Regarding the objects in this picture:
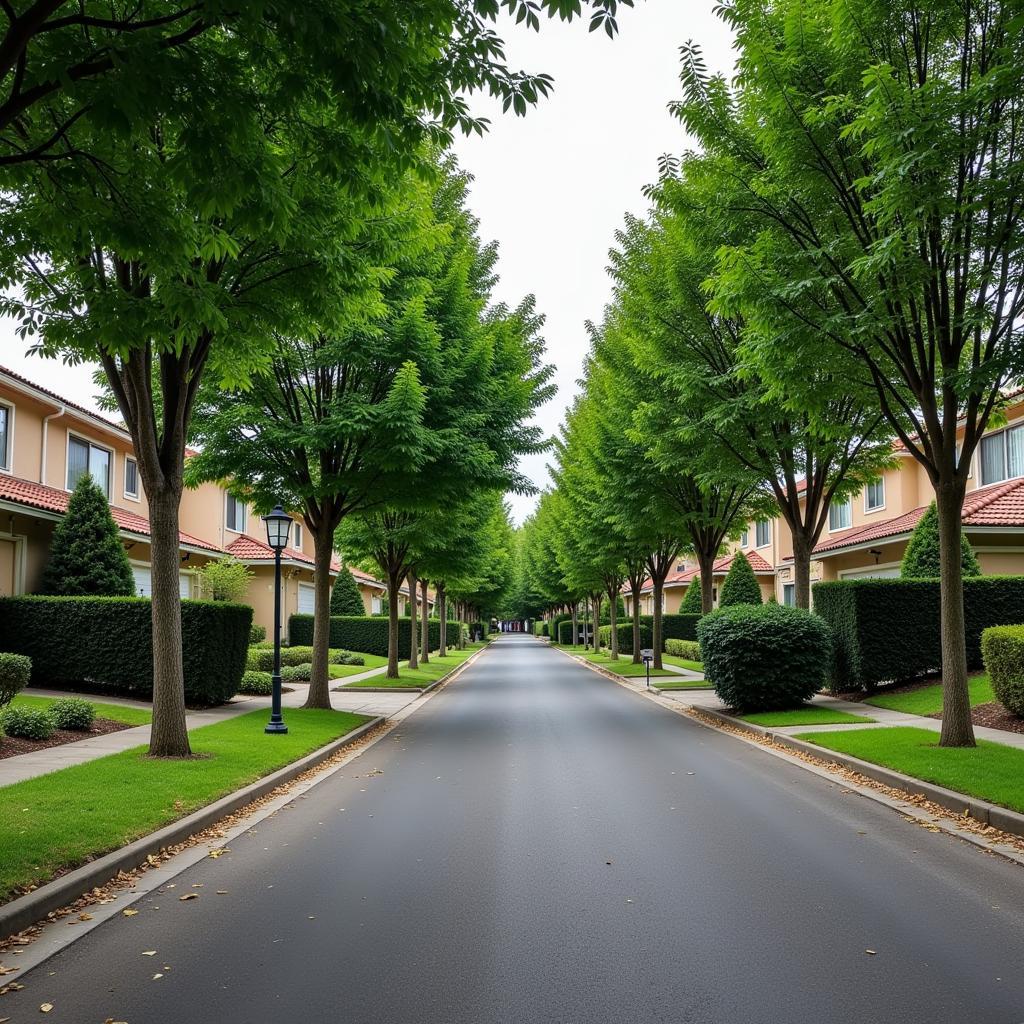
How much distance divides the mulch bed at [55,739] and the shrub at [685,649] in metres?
26.6

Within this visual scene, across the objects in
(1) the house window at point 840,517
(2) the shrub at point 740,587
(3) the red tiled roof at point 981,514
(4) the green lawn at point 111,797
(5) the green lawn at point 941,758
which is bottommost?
(5) the green lawn at point 941,758

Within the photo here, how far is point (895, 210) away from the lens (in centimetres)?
940

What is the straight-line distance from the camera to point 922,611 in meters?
17.8

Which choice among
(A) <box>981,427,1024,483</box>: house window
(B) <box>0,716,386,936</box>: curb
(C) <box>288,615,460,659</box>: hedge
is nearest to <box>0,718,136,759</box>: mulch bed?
(B) <box>0,716,386,936</box>: curb

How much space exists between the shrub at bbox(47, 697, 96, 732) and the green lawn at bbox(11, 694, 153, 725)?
109 cm

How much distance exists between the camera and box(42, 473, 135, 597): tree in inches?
790

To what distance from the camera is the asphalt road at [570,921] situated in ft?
13.8

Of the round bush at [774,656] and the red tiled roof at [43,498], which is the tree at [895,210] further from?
the red tiled roof at [43,498]

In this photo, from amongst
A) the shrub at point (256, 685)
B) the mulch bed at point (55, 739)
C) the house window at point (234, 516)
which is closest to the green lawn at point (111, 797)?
the mulch bed at point (55, 739)

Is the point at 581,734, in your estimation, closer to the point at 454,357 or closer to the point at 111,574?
the point at 454,357

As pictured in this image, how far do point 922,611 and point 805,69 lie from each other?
11.0 meters

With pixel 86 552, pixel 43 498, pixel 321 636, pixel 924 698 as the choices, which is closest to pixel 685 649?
pixel 924 698

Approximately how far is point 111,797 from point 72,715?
5411mm

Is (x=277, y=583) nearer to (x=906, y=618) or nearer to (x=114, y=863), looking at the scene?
(x=114, y=863)
